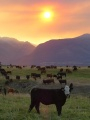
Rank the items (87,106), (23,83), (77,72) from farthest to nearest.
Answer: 1. (77,72)
2. (23,83)
3. (87,106)

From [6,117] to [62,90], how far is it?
4047 millimetres

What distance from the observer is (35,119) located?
17109 millimetres

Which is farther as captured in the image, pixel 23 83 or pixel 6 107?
pixel 23 83

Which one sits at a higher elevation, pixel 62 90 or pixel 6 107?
pixel 62 90

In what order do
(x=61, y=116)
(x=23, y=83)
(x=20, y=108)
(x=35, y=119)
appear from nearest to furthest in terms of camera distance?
1. (x=35, y=119)
2. (x=61, y=116)
3. (x=20, y=108)
4. (x=23, y=83)

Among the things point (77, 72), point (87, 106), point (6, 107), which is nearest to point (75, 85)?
point (77, 72)

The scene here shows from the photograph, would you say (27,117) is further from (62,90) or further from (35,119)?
(62,90)

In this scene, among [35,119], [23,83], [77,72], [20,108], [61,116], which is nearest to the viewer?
[35,119]

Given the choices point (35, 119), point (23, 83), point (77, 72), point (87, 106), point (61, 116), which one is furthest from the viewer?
point (77, 72)

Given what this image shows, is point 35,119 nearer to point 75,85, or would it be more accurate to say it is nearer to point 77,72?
point 75,85

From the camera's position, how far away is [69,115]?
62.7 ft

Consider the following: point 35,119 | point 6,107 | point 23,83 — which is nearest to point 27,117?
point 35,119

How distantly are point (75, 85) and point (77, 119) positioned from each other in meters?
39.8

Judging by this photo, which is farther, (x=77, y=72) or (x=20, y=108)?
(x=77, y=72)
